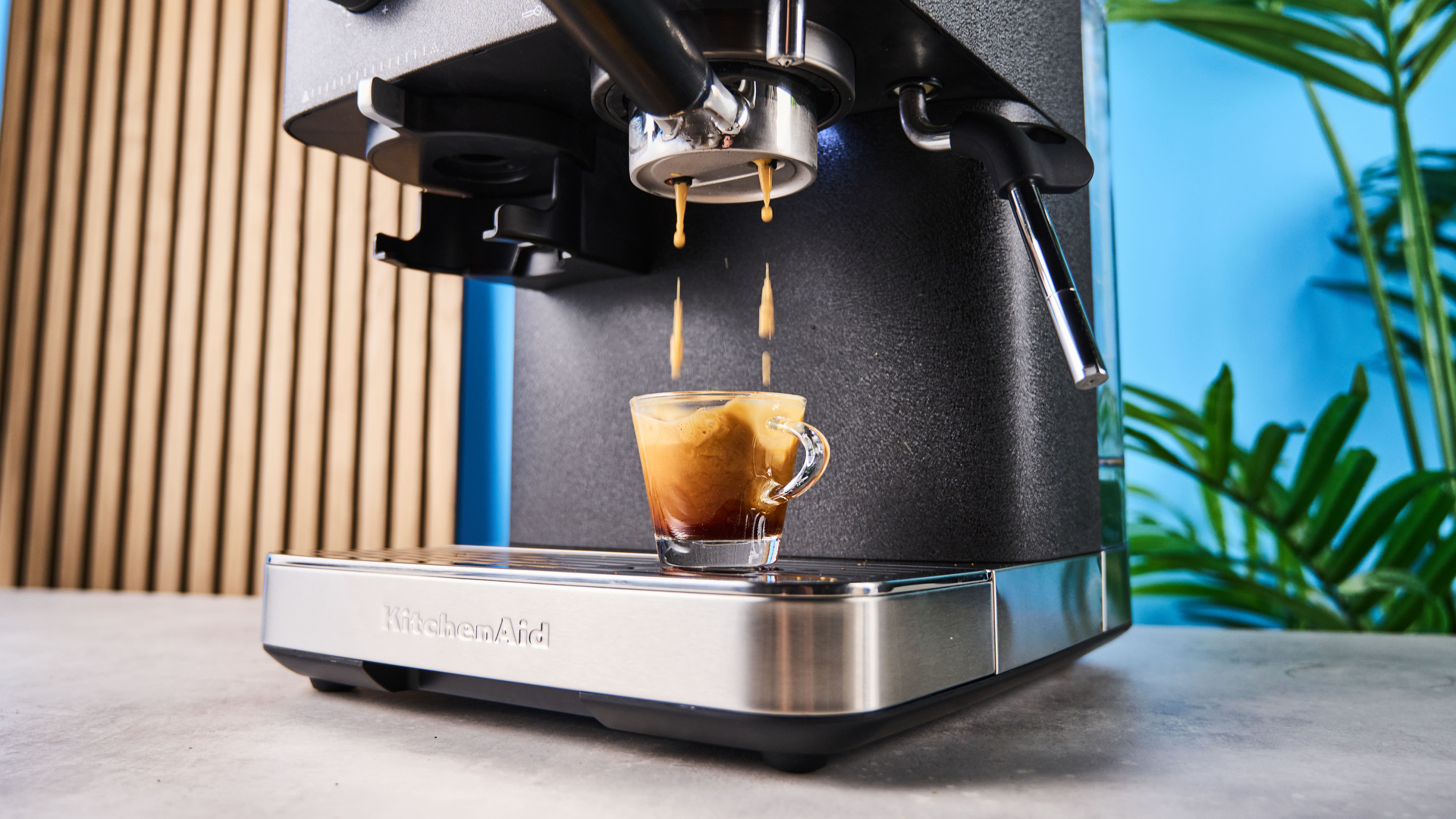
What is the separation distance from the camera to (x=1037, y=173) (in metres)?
0.46

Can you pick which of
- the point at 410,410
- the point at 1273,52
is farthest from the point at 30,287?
the point at 1273,52

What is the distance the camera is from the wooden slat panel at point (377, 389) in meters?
1.59

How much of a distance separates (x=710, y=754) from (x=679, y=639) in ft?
0.22

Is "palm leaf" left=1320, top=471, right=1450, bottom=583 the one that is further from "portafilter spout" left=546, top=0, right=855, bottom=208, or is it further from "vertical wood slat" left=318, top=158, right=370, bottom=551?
"vertical wood slat" left=318, top=158, right=370, bottom=551

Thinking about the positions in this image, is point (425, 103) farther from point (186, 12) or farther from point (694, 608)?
point (186, 12)

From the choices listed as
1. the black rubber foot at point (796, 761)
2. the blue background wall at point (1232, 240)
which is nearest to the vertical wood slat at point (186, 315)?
the blue background wall at point (1232, 240)

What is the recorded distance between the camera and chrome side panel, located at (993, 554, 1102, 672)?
1.60 feet

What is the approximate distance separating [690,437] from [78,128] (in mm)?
1772

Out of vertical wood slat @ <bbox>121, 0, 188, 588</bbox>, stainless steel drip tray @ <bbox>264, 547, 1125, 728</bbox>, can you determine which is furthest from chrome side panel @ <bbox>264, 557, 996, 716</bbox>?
vertical wood slat @ <bbox>121, 0, 188, 588</bbox>

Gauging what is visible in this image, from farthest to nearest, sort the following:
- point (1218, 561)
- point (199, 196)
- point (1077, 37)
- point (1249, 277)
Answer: point (199, 196) < point (1249, 277) < point (1218, 561) < point (1077, 37)

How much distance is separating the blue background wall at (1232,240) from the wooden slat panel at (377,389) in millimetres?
168

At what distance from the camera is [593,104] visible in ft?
1.60

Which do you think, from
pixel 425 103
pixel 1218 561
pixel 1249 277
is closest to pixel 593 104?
pixel 425 103

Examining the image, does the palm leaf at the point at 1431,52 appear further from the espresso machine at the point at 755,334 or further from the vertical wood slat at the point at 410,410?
the vertical wood slat at the point at 410,410
